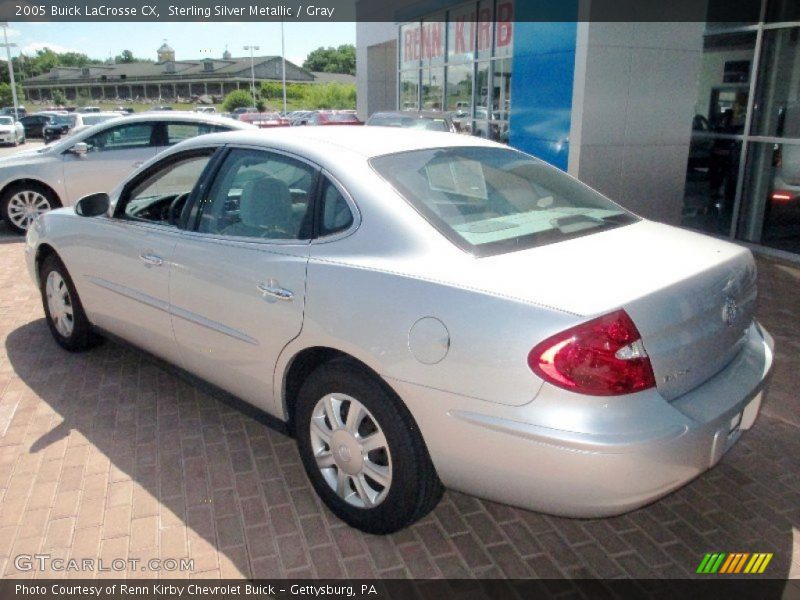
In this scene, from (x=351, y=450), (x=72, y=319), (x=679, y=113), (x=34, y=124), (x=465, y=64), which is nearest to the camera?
(x=351, y=450)

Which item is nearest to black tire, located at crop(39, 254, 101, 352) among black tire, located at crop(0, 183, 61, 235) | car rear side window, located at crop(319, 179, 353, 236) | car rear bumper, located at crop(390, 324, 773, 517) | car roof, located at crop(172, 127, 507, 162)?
car roof, located at crop(172, 127, 507, 162)

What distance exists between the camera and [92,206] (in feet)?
14.1

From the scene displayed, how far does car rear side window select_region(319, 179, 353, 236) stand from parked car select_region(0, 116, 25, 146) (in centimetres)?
3430

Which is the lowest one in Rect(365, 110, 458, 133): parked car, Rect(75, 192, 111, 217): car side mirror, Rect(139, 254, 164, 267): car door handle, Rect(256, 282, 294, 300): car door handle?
Rect(139, 254, 164, 267): car door handle

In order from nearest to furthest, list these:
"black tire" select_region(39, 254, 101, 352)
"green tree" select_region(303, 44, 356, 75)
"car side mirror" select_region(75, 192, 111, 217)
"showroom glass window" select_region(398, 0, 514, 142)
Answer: "car side mirror" select_region(75, 192, 111, 217)
"black tire" select_region(39, 254, 101, 352)
"showroom glass window" select_region(398, 0, 514, 142)
"green tree" select_region(303, 44, 356, 75)

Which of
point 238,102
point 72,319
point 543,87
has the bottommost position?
point 72,319

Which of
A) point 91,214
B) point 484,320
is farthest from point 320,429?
point 91,214

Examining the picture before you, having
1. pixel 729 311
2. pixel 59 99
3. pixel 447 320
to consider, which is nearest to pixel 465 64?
pixel 729 311

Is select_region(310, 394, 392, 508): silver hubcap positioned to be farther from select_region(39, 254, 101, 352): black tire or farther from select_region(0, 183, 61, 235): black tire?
select_region(0, 183, 61, 235): black tire

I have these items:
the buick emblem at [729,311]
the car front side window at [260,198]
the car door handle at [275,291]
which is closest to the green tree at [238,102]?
the car front side window at [260,198]

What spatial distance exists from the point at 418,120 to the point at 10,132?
28.4 m

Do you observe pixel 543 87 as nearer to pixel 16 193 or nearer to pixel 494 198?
pixel 16 193

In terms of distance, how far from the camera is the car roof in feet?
10.3

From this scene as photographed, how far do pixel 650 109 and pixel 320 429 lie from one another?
27.8 feet
